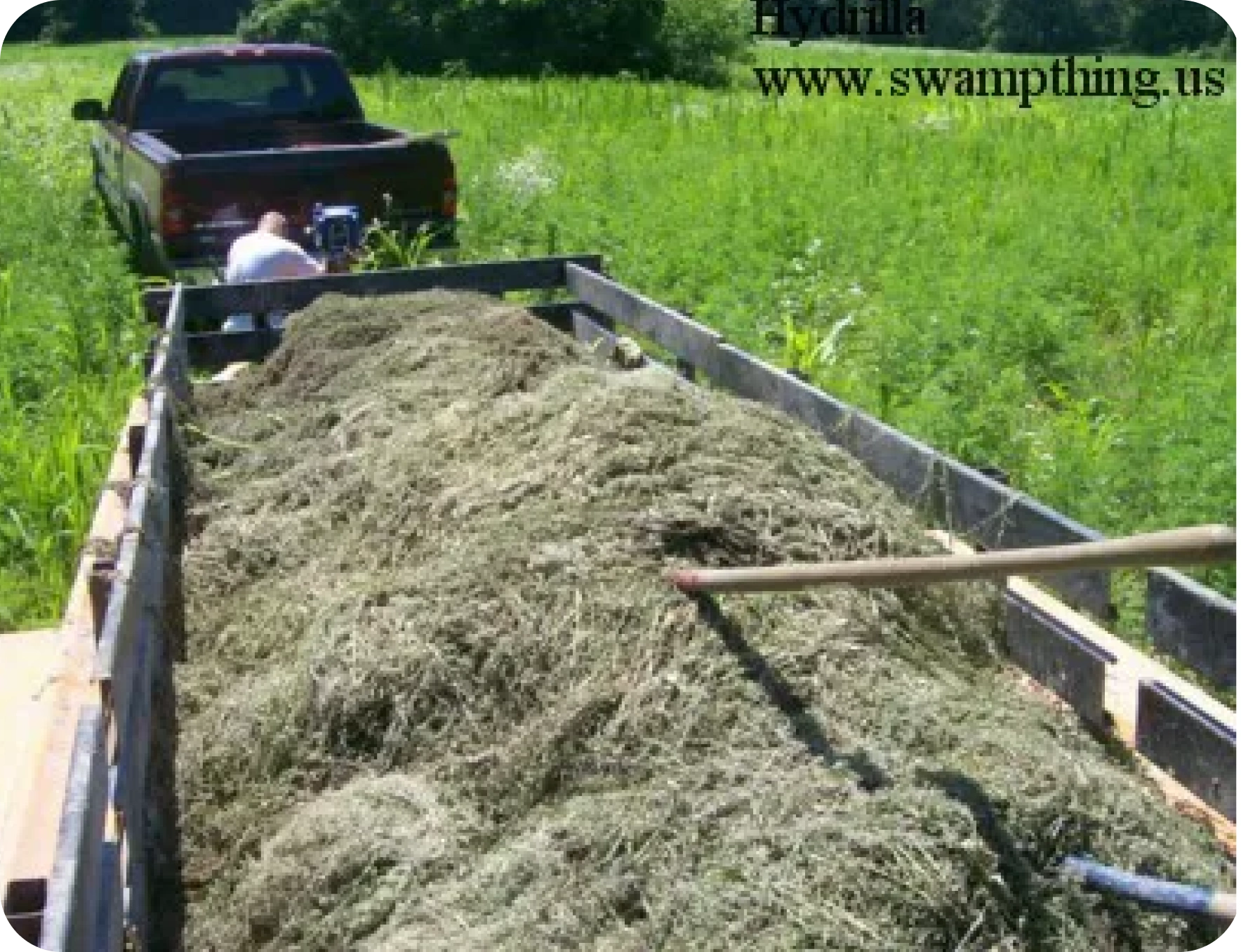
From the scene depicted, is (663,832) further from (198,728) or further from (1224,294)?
(1224,294)

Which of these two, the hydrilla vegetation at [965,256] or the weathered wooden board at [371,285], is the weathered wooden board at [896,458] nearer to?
the hydrilla vegetation at [965,256]

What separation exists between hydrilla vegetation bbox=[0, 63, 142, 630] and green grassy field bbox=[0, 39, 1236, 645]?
0.02 m

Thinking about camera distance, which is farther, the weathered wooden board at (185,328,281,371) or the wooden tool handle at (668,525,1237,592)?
the weathered wooden board at (185,328,281,371)

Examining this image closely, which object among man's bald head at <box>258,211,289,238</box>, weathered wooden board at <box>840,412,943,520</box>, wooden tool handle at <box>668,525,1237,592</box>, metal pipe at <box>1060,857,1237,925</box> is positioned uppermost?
man's bald head at <box>258,211,289,238</box>

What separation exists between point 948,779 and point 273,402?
428 centimetres

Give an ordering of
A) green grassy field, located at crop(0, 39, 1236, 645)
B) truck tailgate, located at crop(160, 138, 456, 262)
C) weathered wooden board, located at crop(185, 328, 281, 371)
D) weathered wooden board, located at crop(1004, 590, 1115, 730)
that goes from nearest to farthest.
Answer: weathered wooden board, located at crop(1004, 590, 1115, 730)
green grassy field, located at crop(0, 39, 1236, 645)
weathered wooden board, located at crop(185, 328, 281, 371)
truck tailgate, located at crop(160, 138, 456, 262)

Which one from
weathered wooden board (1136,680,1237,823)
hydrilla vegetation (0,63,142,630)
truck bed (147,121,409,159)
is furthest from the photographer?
truck bed (147,121,409,159)

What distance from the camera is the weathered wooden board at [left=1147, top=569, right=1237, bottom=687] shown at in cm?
331

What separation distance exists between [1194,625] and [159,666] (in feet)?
8.21

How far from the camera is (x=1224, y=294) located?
9.62m

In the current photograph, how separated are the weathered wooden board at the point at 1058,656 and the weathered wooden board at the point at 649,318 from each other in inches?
91.2

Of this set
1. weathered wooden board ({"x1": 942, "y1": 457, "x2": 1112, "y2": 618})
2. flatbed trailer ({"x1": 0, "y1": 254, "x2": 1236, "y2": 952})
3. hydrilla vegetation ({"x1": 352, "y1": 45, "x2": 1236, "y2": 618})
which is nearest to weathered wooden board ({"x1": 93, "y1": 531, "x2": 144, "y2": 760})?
flatbed trailer ({"x1": 0, "y1": 254, "x2": 1236, "y2": 952})

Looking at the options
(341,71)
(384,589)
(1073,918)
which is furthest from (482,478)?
(341,71)

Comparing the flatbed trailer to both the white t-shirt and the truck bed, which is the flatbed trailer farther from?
the truck bed
